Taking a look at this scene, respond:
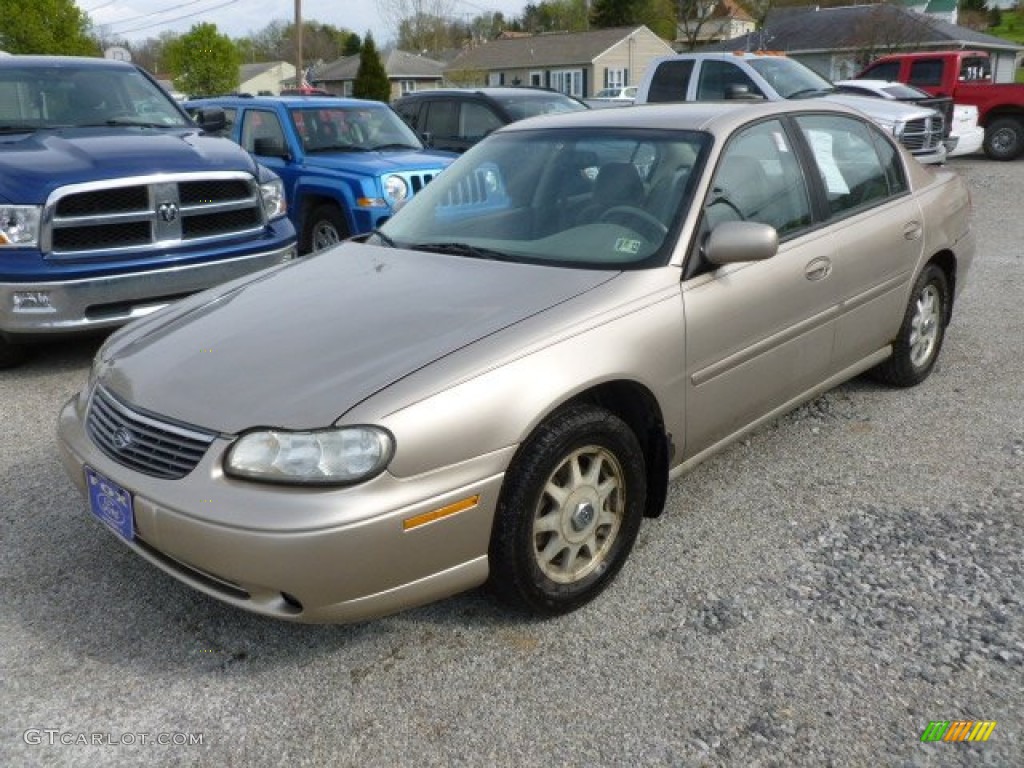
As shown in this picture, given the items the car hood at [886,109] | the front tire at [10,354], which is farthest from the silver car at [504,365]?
the car hood at [886,109]

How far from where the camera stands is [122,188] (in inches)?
208

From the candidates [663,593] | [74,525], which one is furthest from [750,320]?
[74,525]

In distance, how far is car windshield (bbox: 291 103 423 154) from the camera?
27.5 feet

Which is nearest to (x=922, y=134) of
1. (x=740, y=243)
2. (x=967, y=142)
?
(x=967, y=142)

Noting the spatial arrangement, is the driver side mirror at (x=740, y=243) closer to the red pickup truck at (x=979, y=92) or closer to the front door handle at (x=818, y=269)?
the front door handle at (x=818, y=269)

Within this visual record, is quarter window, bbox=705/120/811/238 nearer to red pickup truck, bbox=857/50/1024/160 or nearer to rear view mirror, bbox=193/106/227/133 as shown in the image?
rear view mirror, bbox=193/106/227/133

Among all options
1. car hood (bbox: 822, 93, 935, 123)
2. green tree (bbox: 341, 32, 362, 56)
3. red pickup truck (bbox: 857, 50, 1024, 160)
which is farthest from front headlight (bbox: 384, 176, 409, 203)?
green tree (bbox: 341, 32, 362, 56)

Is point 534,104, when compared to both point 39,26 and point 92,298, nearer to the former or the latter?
point 92,298

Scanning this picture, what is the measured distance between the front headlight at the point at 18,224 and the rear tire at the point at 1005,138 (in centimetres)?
1832

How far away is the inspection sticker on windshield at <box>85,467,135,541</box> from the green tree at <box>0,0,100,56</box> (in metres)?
33.4

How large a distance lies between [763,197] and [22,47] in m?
35.0

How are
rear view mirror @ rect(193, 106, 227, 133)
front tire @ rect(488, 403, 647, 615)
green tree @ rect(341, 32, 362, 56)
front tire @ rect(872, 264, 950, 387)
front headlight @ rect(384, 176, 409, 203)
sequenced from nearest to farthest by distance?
front tire @ rect(488, 403, 647, 615), front tire @ rect(872, 264, 950, 387), rear view mirror @ rect(193, 106, 227, 133), front headlight @ rect(384, 176, 409, 203), green tree @ rect(341, 32, 362, 56)

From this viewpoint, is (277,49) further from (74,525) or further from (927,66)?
(74,525)

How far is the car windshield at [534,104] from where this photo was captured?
1032 centimetres
